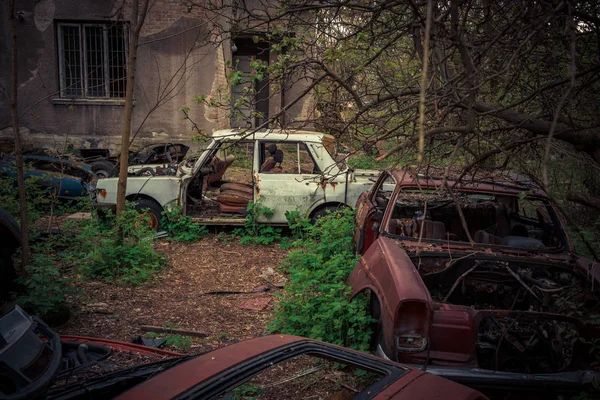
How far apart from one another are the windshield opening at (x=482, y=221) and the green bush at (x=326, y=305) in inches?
31.4

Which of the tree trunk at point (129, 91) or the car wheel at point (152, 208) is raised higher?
the tree trunk at point (129, 91)

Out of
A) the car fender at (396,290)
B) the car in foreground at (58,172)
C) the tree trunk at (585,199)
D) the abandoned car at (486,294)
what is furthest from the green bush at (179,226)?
the tree trunk at (585,199)

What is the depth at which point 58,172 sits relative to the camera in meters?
10.8

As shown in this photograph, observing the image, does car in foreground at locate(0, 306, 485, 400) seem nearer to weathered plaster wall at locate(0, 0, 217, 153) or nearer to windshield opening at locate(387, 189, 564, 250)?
windshield opening at locate(387, 189, 564, 250)

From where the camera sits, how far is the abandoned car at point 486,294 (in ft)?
12.4

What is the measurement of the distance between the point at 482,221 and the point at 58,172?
860 cm

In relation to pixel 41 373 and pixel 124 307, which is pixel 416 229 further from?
pixel 41 373

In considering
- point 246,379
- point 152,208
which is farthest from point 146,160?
point 246,379

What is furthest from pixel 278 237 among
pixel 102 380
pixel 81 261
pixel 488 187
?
pixel 102 380

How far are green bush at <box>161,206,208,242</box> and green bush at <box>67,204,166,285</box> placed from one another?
83 centimetres

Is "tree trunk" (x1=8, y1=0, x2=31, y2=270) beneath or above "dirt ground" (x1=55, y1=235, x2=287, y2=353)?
above

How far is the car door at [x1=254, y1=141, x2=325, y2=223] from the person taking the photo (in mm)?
8289

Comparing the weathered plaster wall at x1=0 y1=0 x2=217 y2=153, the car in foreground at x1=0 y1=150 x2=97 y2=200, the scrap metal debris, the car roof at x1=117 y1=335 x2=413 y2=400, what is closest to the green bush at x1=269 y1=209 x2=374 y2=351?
the scrap metal debris

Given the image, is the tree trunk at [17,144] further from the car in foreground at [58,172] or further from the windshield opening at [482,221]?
the car in foreground at [58,172]
